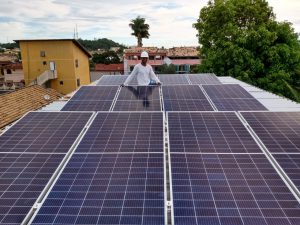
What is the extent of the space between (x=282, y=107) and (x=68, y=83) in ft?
128

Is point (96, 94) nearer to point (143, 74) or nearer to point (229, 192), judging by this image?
point (143, 74)

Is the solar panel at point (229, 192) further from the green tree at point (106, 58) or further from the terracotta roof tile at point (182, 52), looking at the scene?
A: the green tree at point (106, 58)

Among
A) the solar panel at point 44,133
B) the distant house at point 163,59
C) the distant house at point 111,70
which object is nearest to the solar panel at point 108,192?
the solar panel at point 44,133

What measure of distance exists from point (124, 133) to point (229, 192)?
3.16m

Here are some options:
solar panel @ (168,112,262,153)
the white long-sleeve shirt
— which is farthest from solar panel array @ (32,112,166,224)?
the white long-sleeve shirt

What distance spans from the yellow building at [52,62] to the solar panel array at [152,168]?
3724 cm

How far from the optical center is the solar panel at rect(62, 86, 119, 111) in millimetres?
10641

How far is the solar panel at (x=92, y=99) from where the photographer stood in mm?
10641

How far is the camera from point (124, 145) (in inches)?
262

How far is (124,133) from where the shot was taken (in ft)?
23.7

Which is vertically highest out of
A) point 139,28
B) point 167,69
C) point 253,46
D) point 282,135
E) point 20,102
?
point 139,28

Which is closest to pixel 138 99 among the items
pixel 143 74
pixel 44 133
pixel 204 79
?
pixel 143 74

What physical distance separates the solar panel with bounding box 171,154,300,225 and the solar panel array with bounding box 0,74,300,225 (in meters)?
0.02

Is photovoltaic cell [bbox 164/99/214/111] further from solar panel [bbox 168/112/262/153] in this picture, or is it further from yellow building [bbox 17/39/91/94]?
yellow building [bbox 17/39/91/94]
